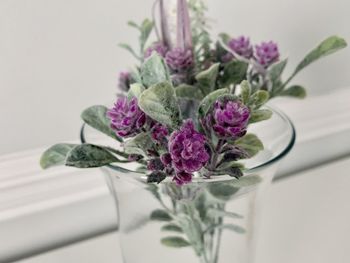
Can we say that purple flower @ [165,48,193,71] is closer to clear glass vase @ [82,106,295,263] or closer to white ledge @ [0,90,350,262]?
clear glass vase @ [82,106,295,263]

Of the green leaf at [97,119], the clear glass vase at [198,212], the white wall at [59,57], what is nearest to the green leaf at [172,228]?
the clear glass vase at [198,212]

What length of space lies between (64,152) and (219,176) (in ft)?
0.42

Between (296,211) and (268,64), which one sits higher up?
(268,64)

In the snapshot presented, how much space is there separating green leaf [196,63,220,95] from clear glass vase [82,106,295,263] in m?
0.07

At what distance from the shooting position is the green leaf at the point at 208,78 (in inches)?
16.7

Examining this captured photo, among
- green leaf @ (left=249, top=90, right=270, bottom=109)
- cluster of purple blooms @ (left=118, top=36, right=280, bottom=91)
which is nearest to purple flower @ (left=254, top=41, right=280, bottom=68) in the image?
cluster of purple blooms @ (left=118, top=36, right=280, bottom=91)

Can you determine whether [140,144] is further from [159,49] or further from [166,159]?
[159,49]

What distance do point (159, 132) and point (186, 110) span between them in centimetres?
10

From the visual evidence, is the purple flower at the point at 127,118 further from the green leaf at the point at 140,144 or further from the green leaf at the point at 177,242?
the green leaf at the point at 177,242

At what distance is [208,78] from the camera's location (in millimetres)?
431

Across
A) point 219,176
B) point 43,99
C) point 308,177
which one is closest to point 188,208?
point 219,176

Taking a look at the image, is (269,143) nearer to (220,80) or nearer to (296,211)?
(220,80)

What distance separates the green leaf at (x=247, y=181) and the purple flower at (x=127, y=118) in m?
0.09

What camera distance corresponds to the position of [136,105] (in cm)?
36
